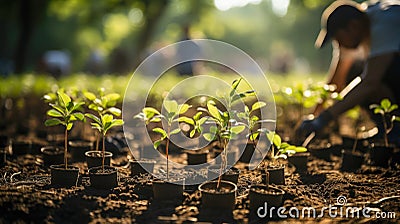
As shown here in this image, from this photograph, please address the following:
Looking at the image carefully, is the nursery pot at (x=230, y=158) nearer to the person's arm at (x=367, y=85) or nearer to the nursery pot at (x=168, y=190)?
the person's arm at (x=367, y=85)

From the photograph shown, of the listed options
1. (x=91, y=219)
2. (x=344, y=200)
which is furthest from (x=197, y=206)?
(x=344, y=200)

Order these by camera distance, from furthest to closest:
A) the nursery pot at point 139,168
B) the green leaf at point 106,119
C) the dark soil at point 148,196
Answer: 1. the nursery pot at point 139,168
2. the green leaf at point 106,119
3. the dark soil at point 148,196

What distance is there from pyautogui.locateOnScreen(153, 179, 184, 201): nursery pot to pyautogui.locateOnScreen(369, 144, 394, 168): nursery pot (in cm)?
213

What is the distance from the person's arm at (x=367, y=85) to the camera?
15.5 ft

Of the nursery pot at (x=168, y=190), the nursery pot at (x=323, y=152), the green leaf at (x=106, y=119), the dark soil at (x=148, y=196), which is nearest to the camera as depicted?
the dark soil at (x=148, y=196)

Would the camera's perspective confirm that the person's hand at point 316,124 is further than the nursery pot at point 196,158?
Yes

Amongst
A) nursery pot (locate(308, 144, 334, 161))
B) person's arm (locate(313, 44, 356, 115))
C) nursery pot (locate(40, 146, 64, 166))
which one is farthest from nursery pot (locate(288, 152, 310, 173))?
nursery pot (locate(40, 146, 64, 166))

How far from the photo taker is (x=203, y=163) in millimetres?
4371

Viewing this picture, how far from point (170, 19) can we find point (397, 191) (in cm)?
5705

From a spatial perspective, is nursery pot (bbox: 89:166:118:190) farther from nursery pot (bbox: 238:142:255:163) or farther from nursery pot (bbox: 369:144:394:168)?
nursery pot (bbox: 369:144:394:168)

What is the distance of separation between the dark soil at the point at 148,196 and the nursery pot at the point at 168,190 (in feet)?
0.20

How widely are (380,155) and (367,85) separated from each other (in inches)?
30.7

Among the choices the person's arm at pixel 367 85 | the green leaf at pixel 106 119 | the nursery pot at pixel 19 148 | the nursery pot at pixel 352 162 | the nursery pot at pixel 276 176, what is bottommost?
the nursery pot at pixel 276 176

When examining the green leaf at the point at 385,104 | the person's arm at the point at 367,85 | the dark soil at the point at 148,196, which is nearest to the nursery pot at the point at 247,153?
the dark soil at the point at 148,196
